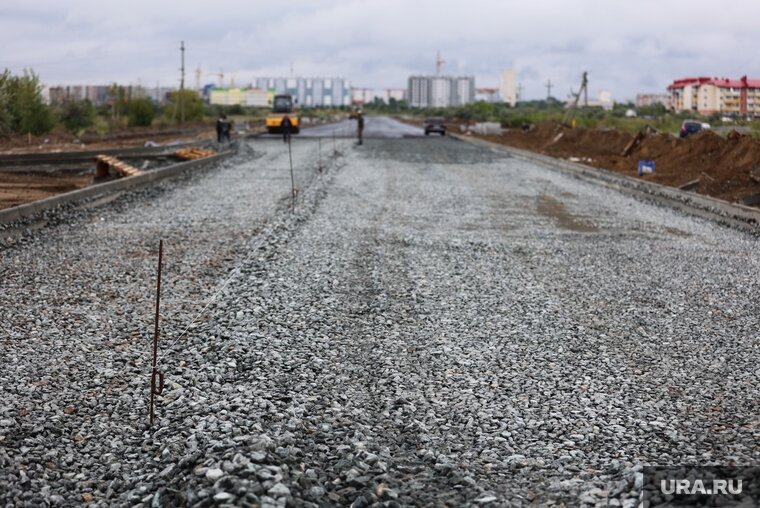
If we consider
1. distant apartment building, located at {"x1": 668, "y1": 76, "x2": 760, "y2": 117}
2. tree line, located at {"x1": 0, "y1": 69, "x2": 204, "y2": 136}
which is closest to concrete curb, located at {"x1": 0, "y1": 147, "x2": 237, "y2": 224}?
tree line, located at {"x1": 0, "y1": 69, "x2": 204, "y2": 136}

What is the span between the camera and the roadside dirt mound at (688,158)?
22391 millimetres

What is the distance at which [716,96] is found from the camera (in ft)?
193

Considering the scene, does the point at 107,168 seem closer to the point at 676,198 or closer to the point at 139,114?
the point at 676,198

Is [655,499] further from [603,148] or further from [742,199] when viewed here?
[603,148]

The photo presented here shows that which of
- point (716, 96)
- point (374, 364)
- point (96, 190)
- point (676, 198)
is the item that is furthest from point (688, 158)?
point (716, 96)

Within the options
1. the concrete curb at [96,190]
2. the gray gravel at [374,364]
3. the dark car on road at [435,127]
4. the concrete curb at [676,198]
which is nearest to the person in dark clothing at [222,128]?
the concrete curb at [96,190]

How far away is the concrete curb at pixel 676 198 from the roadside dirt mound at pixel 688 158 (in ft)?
2.58

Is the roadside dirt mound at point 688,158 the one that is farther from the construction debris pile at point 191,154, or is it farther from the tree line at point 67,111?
the tree line at point 67,111

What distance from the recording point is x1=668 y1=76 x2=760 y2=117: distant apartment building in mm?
36375

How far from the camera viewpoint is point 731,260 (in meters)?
13.3

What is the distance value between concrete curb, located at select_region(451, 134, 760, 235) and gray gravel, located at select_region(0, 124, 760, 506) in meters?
2.31

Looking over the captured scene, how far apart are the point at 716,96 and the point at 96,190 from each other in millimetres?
49483

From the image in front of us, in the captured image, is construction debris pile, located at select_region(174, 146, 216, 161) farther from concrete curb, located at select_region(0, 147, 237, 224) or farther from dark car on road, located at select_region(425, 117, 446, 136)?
dark car on road, located at select_region(425, 117, 446, 136)

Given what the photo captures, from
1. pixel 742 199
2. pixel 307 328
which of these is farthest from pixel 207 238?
pixel 742 199
